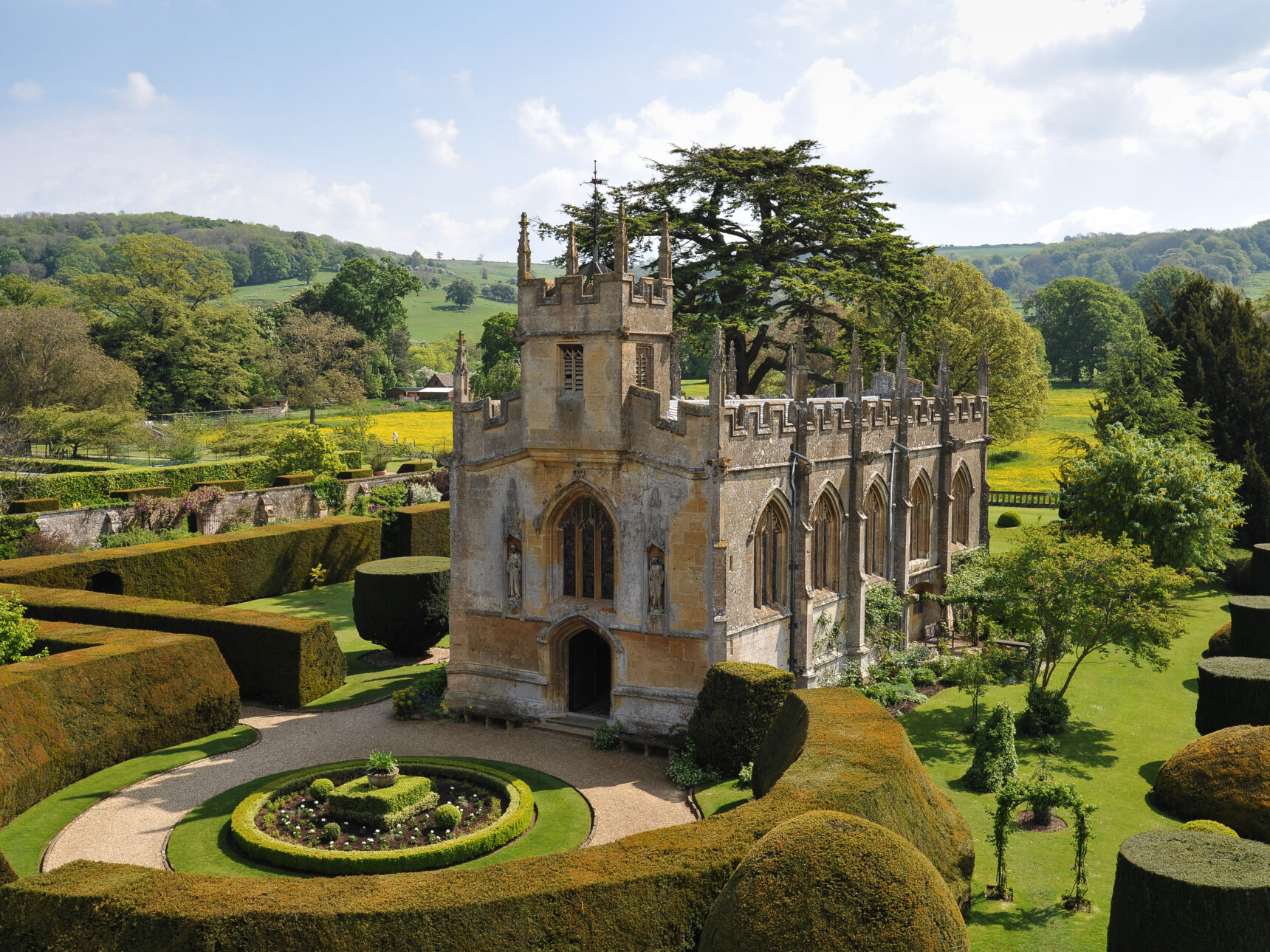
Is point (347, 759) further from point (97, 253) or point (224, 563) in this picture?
point (97, 253)

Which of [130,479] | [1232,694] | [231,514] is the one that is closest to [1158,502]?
[1232,694]

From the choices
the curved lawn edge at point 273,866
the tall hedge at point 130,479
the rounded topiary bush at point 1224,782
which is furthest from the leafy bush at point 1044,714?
the tall hedge at point 130,479

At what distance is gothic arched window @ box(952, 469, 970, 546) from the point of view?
39.8m

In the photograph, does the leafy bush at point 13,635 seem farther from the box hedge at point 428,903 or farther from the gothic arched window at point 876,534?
the gothic arched window at point 876,534

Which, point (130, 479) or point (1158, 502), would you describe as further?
point (130, 479)

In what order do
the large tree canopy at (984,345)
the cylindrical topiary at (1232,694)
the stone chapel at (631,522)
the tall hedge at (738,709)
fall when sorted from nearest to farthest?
1. the tall hedge at (738,709)
2. the cylindrical topiary at (1232,694)
3. the stone chapel at (631,522)
4. the large tree canopy at (984,345)

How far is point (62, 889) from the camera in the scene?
14.2 m

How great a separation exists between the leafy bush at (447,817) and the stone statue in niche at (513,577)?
24.3 ft

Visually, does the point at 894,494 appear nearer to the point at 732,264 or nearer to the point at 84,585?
the point at 732,264

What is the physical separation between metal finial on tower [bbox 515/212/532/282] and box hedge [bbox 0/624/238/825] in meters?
13.4

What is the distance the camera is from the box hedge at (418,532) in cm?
4569

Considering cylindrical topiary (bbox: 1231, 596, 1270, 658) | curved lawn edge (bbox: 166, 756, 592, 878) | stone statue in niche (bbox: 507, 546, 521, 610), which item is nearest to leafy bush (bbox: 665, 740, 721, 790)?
curved lawn edge (bbox: 166, 756, 592, 878)

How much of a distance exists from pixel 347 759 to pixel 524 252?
13878mm

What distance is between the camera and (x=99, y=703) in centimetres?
2548
